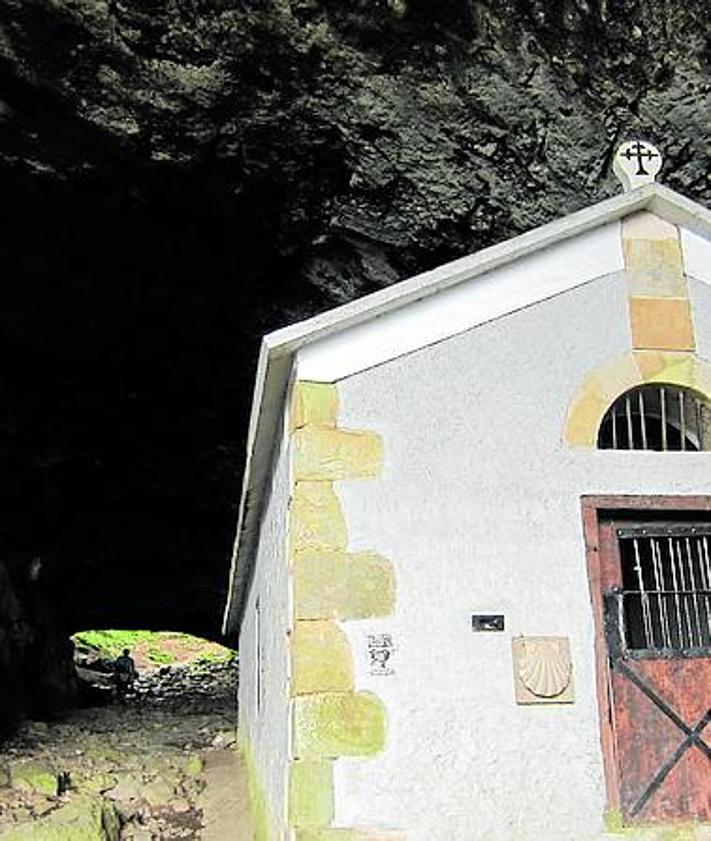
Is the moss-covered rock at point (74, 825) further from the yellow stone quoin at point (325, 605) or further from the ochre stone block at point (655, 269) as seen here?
the ochre stone block at point (655, 269)

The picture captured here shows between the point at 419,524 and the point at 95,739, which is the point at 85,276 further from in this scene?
the point at 419,524

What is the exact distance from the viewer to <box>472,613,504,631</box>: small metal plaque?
17.1 feet

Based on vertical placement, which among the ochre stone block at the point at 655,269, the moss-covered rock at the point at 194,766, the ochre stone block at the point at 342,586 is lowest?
the moss-covered rock at the point at 194,766

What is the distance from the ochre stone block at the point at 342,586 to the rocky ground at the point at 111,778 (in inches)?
124

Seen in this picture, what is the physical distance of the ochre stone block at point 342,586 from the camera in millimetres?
5121

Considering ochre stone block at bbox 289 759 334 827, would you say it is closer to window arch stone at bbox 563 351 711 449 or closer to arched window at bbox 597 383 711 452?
window arch stone at bbox 563 351 711 449

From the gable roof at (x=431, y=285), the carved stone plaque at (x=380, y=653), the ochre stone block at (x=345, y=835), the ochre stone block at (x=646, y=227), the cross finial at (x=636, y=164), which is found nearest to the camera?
the ochre stone block at (x=345, y=835)

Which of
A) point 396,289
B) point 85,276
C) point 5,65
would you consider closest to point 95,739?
point 85,276

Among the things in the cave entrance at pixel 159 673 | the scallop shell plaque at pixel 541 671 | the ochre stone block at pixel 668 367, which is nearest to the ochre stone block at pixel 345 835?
the scallop shell plaque at pixel 541 671

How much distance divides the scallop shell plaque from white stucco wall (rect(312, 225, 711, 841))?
0.15 feet

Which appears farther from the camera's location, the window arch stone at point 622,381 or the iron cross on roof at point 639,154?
the iron cross on roof at point 639,154

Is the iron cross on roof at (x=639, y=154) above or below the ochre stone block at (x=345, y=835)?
above

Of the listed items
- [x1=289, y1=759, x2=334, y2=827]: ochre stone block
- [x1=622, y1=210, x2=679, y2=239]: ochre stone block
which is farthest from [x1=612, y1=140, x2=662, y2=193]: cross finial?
[x1=289, y1=759, x2=334, y2=827]: ochre stone block

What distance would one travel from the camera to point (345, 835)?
4.79m
